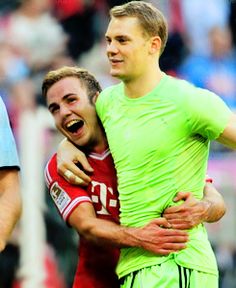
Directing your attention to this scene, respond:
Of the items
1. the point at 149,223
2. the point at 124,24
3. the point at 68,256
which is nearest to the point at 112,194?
the point at 149,223

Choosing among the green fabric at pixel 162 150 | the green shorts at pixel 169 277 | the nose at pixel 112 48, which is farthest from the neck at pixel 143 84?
the green shorts at pixel 169 277

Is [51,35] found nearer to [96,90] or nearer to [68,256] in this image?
[68,256]

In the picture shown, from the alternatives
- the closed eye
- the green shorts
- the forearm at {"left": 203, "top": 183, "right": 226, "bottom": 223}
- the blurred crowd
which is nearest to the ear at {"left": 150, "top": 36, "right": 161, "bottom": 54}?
the closed eye

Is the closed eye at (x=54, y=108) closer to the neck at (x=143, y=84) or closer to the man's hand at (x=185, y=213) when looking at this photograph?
the neck at (x=143, y=84)

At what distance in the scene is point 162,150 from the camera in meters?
3.83

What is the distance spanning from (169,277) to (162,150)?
47cm

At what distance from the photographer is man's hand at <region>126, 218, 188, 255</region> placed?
12.6ft

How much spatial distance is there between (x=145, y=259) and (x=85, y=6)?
2.76m

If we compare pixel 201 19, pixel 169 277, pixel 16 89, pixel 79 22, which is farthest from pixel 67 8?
pixel 169 277

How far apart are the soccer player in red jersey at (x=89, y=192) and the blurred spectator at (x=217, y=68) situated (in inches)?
80.2

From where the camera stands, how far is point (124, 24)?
3.91 meters

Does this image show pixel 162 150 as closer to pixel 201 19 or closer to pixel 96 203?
pixel 96 203

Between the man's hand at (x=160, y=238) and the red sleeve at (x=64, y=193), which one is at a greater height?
the red sleeve at (x=64, y=193)

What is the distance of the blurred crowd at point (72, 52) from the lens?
20.4 feet
